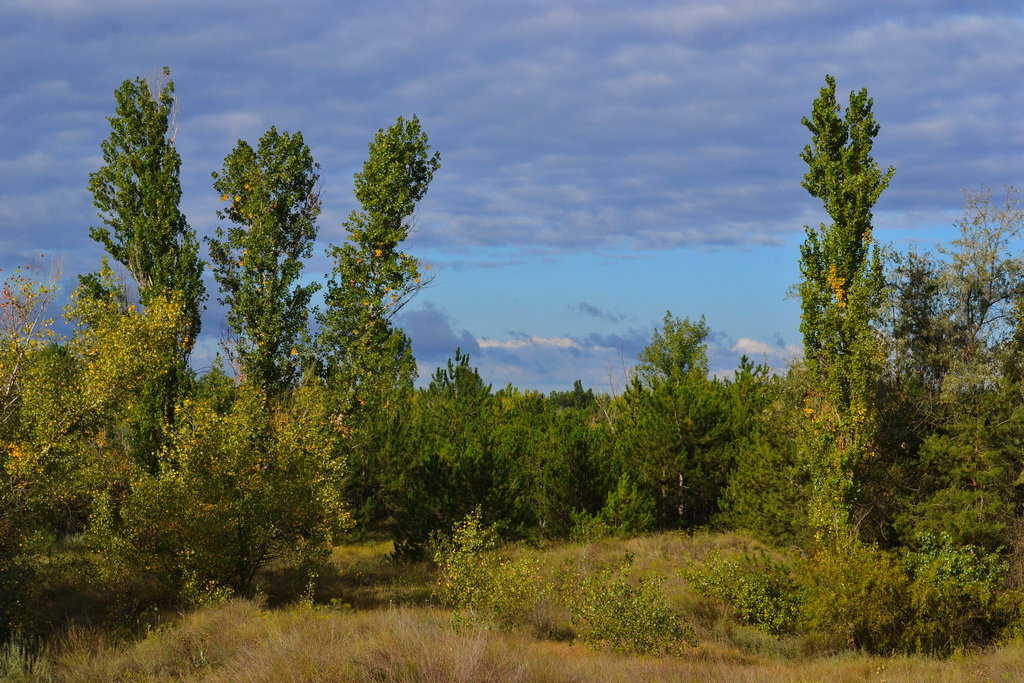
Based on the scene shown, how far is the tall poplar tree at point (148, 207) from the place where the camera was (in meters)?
31.0

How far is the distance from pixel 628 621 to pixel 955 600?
887 centimetres

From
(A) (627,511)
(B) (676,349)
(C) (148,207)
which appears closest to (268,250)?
(C) (148,207)

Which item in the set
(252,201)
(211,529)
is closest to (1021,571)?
(211,529)

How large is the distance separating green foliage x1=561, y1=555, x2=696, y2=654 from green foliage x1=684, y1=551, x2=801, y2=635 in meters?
3.84

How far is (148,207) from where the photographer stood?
31.3 m

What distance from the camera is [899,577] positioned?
2069 cm

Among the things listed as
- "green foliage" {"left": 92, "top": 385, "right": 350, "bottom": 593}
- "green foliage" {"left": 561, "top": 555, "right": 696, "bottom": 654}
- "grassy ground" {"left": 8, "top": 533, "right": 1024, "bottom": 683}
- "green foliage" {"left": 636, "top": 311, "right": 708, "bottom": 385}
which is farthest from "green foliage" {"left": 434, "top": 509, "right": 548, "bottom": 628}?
"green foliage" {"left": 636, "top": 311, "right": 708, "bottom": 385}

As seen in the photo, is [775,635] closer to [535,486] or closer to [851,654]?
[851,654]

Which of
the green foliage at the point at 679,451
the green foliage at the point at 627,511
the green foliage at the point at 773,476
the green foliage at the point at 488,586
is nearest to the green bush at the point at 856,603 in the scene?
the green foliage at the point at 773,476

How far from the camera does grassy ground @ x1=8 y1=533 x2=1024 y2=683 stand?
11992mm

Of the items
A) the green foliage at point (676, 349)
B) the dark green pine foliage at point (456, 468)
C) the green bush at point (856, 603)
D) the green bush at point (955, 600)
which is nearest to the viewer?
the green bush at point (856, 603)

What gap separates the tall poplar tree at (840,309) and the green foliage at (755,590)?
2.22 meters

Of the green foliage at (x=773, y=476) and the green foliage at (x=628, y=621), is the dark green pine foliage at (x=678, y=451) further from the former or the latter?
the green foliage at (x=628, y=621)

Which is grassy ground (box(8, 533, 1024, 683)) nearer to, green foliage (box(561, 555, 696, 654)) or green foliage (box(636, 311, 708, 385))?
green foliage (box(561, 555, 696, 654))
